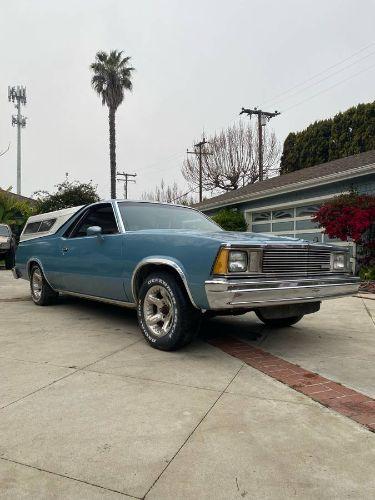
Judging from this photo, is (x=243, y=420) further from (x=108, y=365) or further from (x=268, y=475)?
(x=108, y=365)

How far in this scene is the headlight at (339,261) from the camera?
4.67 metres

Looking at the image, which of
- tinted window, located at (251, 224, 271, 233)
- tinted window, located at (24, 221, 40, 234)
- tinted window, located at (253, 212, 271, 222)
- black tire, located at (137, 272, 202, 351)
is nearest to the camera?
black tire, located at (137, 272, 202, 351)

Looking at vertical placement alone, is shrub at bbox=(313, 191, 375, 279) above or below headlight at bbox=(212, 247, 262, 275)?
above

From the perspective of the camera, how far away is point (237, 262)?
3.79m

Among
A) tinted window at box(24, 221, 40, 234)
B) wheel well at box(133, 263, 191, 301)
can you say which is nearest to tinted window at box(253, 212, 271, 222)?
tinted window at box(24, 221, 40, 234)

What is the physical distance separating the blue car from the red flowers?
5284 mm

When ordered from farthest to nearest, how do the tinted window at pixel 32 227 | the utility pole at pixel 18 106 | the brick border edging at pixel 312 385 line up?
the utility pole at pixel 18 106, the tinted window at pixel 32 227, the brick border edging at pixel 312 385

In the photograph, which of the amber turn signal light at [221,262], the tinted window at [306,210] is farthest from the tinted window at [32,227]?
the tinted window at [306,210]

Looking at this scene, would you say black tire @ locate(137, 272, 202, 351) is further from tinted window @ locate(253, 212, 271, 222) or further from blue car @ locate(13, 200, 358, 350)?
tinted window @ locate(253, 212, 271, 222)

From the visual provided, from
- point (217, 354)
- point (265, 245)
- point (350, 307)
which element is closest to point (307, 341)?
point (217, 354)

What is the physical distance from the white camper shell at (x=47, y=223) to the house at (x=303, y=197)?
287 inches

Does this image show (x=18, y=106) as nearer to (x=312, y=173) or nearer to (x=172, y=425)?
(x=312, y=173)

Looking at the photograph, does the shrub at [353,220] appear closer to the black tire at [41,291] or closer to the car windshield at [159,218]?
the car windshield at [159,218]

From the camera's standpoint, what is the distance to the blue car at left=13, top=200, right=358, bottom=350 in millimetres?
3777
